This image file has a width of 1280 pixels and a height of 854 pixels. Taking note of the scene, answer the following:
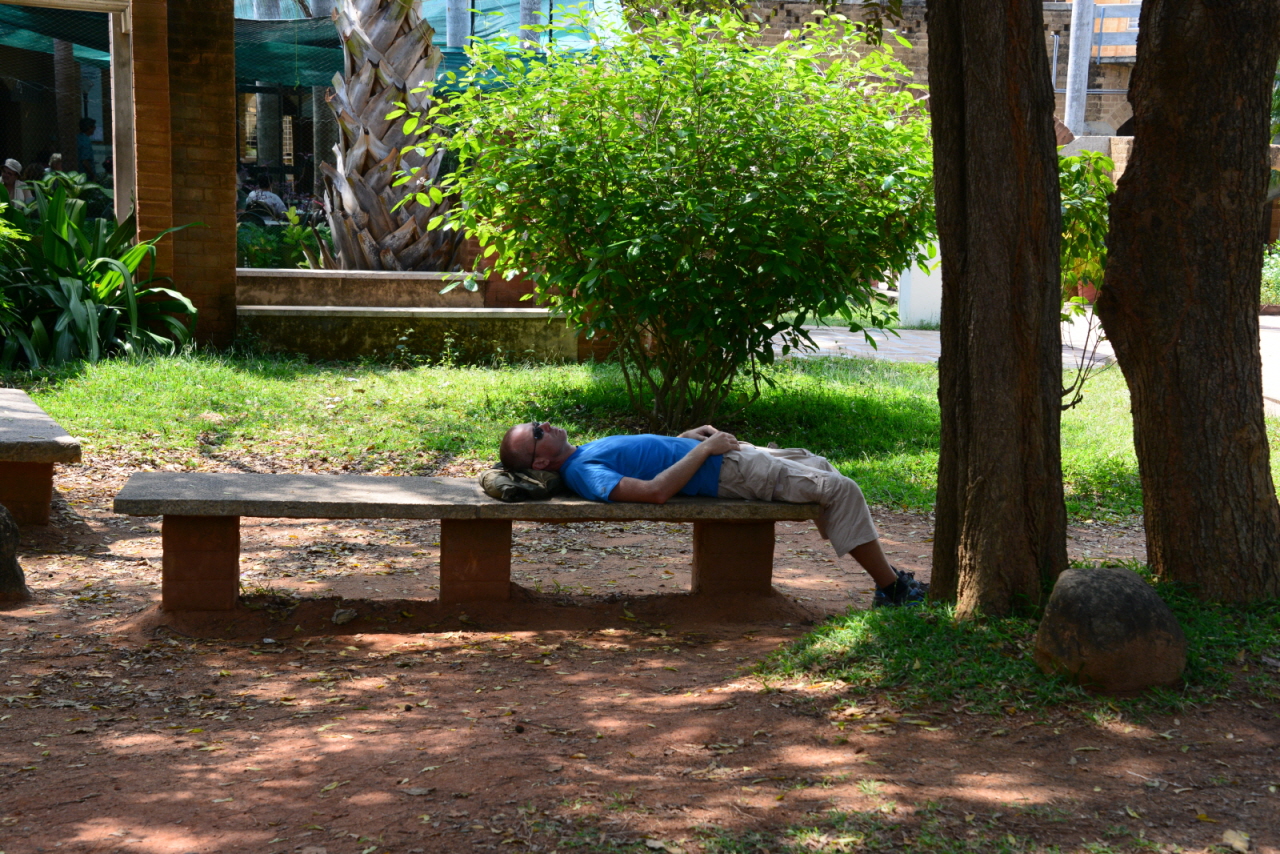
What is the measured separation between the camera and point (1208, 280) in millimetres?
3971

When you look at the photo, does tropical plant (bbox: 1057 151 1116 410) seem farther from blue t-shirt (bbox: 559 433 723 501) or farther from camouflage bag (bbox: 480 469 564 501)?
camouflage bag (bbox: 480 469 564 501)

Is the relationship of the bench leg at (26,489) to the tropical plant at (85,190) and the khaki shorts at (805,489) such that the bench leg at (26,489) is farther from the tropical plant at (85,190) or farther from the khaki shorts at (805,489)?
the tropical plant at (85,190)

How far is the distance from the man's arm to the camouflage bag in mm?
273

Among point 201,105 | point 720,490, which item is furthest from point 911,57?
point 720,490

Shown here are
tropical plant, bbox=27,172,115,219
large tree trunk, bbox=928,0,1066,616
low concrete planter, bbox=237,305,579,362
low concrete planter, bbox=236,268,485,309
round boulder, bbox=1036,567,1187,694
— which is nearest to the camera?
round boulder, bbox=1036,567,1187,694

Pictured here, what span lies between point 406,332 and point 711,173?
474cm

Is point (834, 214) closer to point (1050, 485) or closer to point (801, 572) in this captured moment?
point (801, 572)

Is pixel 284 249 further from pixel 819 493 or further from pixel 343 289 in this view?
pixel 819 493

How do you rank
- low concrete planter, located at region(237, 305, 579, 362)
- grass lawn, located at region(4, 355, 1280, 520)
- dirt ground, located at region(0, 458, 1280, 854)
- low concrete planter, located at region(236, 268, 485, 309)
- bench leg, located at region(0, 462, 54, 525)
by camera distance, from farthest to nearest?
1. low concrete planter, located at region(236, 268, 485, 309)
2. low concrete planter, located at region(237, 305, 579, 362)
3. grass lawn, located at region(4, 355, 1280, 520)
4. bench leg, located at region(0, 462, 54, 525)
5. dirt ground, located at region(0, 458, 1280, 854)

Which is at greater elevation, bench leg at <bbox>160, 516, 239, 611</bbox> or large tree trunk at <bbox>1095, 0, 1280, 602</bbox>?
large tree trunk at <bbox>1095, 0, 1280, 602</bbox>

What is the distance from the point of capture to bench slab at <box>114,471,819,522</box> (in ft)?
14.7

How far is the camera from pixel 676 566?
6094mm

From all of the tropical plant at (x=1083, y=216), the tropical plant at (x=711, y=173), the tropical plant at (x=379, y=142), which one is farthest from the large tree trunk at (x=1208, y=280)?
the tropical plant at (x=379, y=142)

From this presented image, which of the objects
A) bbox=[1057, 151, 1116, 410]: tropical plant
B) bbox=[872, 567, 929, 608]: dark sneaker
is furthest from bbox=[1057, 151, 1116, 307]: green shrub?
bbox=[872, 567, 929, 608]: dark sneaker
